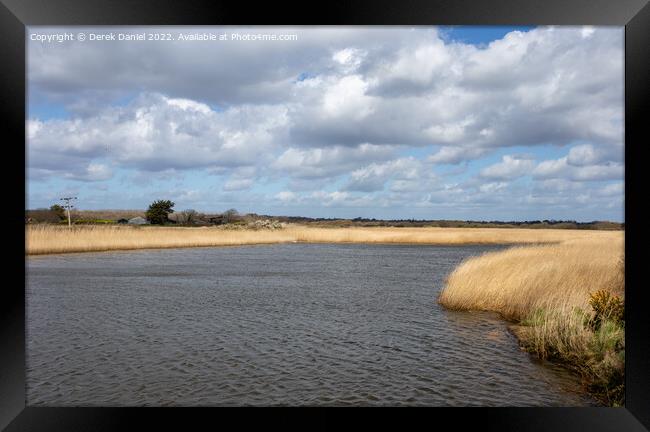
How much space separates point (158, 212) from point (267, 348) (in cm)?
3585

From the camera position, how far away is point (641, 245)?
4.77 metres

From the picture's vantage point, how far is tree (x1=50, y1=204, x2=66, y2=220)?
119ft

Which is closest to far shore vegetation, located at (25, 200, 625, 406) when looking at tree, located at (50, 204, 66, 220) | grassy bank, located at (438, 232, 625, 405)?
grassy bank, located at (438, 232, 625, 405)

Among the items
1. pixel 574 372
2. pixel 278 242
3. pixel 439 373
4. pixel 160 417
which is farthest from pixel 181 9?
pixel 278 242

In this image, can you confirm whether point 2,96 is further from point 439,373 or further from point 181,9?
point 439,373

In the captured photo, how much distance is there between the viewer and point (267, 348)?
8070 mm

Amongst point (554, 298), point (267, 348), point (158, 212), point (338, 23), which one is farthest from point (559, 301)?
point (158, 212)

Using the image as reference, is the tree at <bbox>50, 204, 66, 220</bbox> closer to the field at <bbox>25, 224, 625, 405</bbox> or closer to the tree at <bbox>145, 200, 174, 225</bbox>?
the tree at <bbox>145, 200, 174, 225</bbox>

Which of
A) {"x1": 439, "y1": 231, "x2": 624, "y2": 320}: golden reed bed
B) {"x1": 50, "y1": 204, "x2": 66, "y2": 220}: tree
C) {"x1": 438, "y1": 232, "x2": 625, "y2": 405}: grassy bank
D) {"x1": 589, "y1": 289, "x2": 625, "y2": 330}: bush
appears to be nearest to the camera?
{"x1": 438, "y1": 232, "x2": 625, "y2": 405}: grassy bank

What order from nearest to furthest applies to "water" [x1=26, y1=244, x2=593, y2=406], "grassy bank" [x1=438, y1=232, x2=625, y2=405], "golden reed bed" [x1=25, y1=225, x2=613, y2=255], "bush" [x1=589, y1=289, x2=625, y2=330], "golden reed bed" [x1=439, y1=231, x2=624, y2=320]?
"water" [x1=26, y1=244, x2=593, y2=406] → "grassy bank" [x1=438, y1=232, x2=625, y2=405] → "bush" [x1=589, y1=289, x2=625, y2=330] → "golden reed bed" [x1=439, y1=231, x2=624, y2=320] → "golden reed bed" [x1=25, y1=225, x2=613, y2=255]

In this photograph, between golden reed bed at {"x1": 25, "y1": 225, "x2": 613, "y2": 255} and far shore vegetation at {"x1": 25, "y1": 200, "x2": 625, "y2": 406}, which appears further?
golden reed bed at {"x1": 25, "y1": 225, "x2": 613, "y2": 255}

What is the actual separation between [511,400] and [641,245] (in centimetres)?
244

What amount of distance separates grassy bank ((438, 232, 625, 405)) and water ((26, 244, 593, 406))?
13.9 inches

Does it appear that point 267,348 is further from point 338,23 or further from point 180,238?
point 180,238
